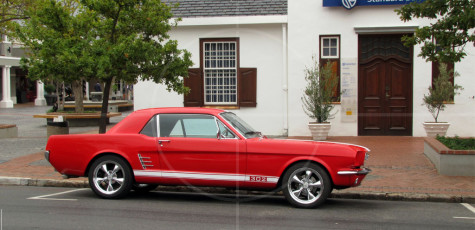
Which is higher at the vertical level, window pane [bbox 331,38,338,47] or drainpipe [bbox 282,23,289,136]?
window pane [bbox 331,38,338,47]

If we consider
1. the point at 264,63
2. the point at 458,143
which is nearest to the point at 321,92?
the point at 264,63

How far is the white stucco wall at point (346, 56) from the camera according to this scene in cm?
1534

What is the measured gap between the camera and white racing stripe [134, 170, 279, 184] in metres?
7.69

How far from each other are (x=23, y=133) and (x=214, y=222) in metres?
14.9

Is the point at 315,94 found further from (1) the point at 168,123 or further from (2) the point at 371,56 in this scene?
(1) the point at 168,123

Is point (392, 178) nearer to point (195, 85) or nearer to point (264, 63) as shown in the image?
point (264, 63)

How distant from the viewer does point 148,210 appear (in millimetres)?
7594

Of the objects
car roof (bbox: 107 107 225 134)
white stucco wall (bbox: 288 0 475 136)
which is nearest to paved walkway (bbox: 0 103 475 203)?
car roof (bbox: 107 107 225 134)

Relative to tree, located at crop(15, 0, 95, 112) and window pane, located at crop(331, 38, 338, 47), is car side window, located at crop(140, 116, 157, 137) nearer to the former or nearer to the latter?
tree, located at crop(15, 0, 95, 112)

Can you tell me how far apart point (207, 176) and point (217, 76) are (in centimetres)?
921

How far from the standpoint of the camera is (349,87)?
15789mm

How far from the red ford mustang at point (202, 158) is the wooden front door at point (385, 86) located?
828cm

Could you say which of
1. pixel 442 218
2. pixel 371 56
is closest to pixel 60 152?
pixel 442 218

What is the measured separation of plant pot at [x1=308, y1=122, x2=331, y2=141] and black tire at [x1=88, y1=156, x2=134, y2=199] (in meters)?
7.86
